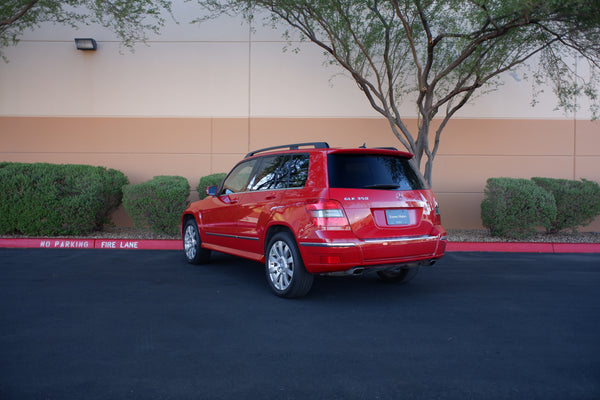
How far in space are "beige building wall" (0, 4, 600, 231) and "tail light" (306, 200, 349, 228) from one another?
291 inches

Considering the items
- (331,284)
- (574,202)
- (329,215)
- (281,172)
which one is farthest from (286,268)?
(574,202)

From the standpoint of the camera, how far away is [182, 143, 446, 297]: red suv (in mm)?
4387

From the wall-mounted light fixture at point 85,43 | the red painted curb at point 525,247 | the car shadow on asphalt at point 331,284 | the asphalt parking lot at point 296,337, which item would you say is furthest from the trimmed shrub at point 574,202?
the wall-mounted light fixture at point 85,43

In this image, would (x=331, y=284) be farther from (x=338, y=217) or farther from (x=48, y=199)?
(x=48, y=199)

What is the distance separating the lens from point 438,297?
4.95m

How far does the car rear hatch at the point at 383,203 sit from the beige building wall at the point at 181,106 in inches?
270

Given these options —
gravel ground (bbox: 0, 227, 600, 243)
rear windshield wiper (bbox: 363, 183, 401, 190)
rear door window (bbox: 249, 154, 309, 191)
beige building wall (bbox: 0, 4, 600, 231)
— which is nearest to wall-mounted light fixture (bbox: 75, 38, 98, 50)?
beige building wall (bbox: 0, 4, 600, 231)

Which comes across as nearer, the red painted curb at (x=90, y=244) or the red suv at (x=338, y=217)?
the red suv at (x=338, y=217)

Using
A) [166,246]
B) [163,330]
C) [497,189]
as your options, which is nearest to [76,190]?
[166,246]

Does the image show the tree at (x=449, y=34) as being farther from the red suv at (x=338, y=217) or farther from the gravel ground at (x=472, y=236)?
the red suv at (x=338, y=217)

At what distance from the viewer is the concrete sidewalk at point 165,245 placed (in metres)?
8.64

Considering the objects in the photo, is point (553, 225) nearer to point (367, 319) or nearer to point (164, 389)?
point (367, 319)

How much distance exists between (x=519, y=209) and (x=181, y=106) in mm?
8808

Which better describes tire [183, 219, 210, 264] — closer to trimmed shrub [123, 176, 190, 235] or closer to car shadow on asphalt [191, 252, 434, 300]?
car shadow on asphalt [191, 252, 434, 300]
